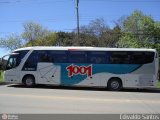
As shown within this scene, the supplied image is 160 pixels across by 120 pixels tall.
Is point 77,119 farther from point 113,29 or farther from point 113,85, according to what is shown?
point 113,29

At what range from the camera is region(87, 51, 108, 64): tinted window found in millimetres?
25406

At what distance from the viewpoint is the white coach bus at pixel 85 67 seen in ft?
82.5

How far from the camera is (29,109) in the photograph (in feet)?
42.0

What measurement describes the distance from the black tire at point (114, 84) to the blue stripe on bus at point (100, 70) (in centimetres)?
64

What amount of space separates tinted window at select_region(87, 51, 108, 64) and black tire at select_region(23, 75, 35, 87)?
442 cm

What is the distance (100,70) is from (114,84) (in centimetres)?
142

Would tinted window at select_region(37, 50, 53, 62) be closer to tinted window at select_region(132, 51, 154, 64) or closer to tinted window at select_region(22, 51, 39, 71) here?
tinted window at select_region(22, 51, 39, 71)

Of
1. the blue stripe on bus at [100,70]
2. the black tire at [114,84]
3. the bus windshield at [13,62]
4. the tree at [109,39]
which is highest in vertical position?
the tree at [109,39]

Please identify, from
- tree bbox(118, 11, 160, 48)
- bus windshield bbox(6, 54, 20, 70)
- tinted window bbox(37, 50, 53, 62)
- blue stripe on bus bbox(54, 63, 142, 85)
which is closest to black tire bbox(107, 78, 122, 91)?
blue stripe on bus bbox(54, 63, 142, 85)

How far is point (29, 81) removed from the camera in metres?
26.0

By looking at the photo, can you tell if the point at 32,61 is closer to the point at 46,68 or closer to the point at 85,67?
the point at 46,68

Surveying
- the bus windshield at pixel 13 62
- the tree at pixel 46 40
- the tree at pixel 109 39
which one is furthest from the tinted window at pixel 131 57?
the tree at pixel 46 40

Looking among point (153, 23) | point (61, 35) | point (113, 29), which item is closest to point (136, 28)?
point (153, 23)

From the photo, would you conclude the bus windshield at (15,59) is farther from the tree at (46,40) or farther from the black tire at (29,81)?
the tree at (46,40)
